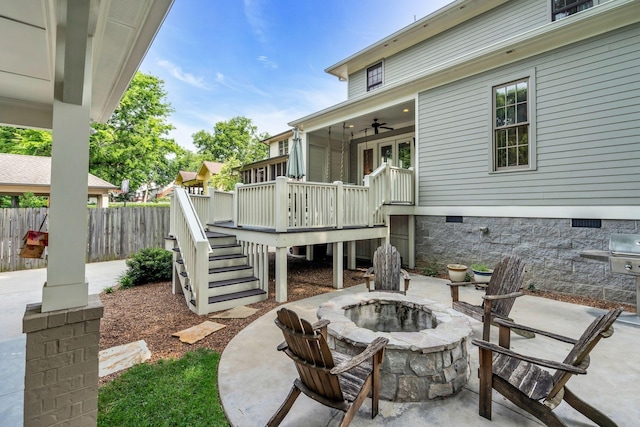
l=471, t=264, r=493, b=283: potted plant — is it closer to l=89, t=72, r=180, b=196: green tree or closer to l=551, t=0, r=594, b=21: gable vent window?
Answer: l=551, t=0, r=594, b=21: gable vent window

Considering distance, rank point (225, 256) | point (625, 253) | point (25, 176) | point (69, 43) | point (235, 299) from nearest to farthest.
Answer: point (69, 43), point (625, 253), point (235, 299), point (225, 256), point (25, 176)

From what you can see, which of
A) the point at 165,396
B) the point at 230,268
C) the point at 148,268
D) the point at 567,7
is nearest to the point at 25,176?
the point at 148,268

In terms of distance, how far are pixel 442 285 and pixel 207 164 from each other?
2294 centimetres

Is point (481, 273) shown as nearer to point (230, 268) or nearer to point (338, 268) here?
point (338, 268)

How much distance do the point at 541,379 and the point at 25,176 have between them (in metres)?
18.4

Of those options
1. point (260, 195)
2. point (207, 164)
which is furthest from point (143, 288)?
point (207, 164)

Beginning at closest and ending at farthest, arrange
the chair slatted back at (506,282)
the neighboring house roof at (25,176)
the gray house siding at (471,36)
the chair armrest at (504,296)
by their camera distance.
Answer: the chair armrest at (504,296), the chair slatted back at (506,282), the gray house siding at (471,36), the neighboring house roof at (25,176)

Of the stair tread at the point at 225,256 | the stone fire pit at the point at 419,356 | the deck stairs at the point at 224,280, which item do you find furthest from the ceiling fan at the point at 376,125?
the stone fire pit at the point at 419,356

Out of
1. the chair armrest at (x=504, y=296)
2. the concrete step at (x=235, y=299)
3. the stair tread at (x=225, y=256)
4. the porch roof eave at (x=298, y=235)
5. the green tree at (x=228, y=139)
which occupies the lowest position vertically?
the concrete step at (x=235, y=299)

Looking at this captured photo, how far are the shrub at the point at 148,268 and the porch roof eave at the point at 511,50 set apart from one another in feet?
22.4

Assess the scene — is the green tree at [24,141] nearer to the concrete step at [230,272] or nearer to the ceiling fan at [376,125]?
the concrete step at [230,272]

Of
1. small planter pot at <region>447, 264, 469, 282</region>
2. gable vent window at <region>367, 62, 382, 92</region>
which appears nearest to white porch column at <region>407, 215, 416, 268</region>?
small planter pot at <region>447, 264, 469, 282</region>

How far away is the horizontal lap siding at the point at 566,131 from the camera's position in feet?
17.1

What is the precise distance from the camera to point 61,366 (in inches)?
80.1
